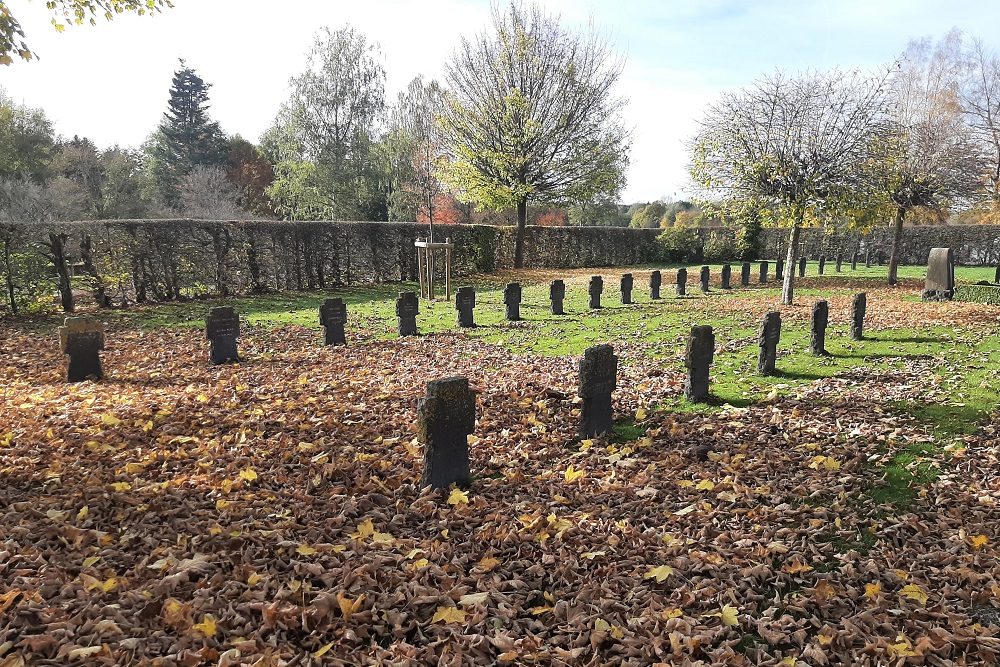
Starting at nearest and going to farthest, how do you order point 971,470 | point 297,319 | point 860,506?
point 860,506, point 971,470, point 297,319

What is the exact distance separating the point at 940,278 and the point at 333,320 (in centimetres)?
1618

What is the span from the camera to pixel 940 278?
53.0 feet

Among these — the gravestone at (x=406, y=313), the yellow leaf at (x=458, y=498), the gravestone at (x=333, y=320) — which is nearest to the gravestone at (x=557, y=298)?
the gravestone at (x=406, y=313)

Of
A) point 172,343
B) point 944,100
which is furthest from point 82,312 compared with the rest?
point 944,100

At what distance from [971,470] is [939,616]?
7.87 ft

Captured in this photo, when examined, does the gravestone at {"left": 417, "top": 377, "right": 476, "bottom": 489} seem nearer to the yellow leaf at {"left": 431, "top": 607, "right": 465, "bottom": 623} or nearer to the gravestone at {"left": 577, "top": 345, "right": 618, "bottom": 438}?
the gravestone at {"left": 577, "top": 345, "right": 618, "bottom": 438}

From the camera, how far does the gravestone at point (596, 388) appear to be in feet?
19.1

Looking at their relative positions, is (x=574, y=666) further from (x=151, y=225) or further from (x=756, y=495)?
(x=151, y=225)

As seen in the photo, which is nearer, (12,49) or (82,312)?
(12,49)

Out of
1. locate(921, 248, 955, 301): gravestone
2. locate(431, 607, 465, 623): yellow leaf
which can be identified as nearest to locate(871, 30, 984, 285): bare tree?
locate(921, 248, 955, 301): gravestone

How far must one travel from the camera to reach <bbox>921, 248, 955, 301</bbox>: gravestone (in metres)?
16.0

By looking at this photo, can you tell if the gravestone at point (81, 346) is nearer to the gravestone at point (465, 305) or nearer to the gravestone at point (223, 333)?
the gravestone at point (223, 333)

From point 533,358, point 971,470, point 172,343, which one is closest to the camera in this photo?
point 971,470

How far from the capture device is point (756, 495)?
4637 mm
